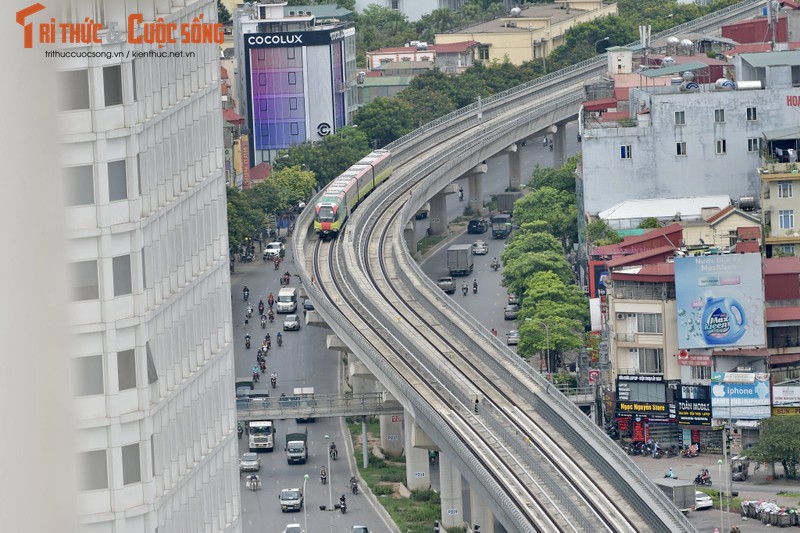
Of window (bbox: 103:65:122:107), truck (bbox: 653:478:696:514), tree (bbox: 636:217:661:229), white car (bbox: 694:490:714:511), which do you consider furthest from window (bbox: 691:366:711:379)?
window (bbox: 103:65:122:107)

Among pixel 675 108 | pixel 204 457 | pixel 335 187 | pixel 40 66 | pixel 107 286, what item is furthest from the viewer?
pixel 335 187

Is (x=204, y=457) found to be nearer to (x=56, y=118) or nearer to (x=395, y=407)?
(x=56, y=118)

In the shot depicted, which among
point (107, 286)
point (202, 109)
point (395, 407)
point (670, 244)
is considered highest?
point (202, 109)

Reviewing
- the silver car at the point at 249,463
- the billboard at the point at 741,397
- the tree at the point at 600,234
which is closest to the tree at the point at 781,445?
the billboard at the point at 741,397

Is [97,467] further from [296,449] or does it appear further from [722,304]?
[296,449]

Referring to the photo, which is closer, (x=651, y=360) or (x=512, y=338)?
(x=651, y=360)

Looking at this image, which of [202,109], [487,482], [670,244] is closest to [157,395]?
[202,109]

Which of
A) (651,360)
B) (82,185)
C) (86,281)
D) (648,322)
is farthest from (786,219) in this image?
(82,185)
